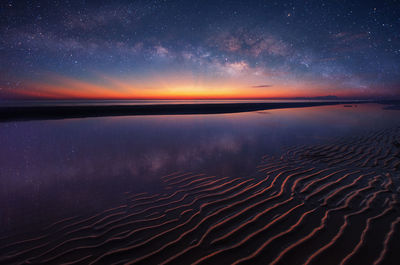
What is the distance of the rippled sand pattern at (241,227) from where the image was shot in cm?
240

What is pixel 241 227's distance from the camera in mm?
2904

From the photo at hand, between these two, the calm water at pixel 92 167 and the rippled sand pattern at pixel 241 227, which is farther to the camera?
the calm water at pixel 92 167

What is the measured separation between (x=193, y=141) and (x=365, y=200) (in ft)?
22.9

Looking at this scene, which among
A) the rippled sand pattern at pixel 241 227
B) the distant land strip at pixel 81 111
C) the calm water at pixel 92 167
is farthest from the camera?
the distant land strip at pixel 81 111

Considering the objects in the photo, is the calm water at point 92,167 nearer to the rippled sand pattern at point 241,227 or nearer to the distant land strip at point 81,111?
the rippled sand pattern at point 241,227

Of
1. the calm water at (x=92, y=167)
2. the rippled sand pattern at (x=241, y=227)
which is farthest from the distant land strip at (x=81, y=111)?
the rippled sand pattern at (x=241, y=227)

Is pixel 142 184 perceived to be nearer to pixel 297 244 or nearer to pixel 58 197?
pixel 58 197

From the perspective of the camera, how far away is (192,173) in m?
5.26

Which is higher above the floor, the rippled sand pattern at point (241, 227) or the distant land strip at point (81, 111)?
the distant land strip at point (81, 111)

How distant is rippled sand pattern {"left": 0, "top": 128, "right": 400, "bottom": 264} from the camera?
7.86ft

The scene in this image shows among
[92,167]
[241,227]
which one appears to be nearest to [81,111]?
[92,167]

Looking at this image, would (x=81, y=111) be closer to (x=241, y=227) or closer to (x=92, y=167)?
(x=92, y=167)

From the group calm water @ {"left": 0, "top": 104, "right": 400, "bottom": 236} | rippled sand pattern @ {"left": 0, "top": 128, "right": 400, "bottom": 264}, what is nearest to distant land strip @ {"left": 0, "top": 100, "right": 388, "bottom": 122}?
calm water @ {"left": 0, "top": 104, "right": 400, "bottom": 236}

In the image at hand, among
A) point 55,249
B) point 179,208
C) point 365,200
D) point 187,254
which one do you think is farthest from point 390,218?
point 55,249
